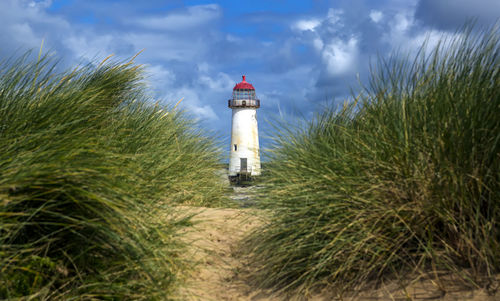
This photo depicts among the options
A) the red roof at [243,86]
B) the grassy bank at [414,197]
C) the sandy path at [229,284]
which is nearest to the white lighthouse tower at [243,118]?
the red roof at [243,86]

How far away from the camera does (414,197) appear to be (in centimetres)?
267

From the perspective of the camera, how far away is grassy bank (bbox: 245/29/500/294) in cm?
257

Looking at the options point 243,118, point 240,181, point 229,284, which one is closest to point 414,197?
point 229,284

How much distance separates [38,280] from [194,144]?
4.21 m

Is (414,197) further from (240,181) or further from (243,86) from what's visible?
(243,86)

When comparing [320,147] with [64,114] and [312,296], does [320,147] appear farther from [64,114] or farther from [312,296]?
[64,114]

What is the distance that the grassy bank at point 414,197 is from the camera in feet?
8.43

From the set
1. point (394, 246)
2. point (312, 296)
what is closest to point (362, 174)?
point (394, 246)

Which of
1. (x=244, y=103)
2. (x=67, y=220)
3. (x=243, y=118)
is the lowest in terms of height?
(x=67, y=220)

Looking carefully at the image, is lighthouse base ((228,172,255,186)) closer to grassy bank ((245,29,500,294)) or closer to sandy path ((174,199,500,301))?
sandy path ((174,199,500,301))

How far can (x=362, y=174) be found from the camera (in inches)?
117

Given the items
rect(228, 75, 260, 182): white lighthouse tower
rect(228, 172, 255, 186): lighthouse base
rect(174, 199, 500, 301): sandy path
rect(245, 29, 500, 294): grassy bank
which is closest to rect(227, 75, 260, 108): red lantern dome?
rect(228, 75, 260, 182): white lighthouse tower

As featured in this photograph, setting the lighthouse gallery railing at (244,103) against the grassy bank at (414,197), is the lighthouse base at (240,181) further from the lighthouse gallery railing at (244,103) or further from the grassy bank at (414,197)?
Result: the lighthouse gallery railing at (244,103)

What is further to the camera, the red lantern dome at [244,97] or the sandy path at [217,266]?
the red lantern dome at [244,97]
